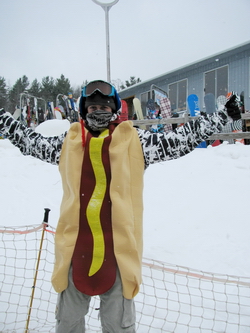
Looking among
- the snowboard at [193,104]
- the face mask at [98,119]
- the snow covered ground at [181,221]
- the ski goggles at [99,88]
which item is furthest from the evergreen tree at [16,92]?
the face mask at [98,119]

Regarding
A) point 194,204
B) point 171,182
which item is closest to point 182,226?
point 194,204

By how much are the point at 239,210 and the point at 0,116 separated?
3.64 meters

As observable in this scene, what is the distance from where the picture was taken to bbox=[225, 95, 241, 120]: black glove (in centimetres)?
137

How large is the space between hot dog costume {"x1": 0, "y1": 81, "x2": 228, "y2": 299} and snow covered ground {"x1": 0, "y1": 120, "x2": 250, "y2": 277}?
1.88 m

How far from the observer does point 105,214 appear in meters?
1.20

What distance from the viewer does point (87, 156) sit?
1.24 metres

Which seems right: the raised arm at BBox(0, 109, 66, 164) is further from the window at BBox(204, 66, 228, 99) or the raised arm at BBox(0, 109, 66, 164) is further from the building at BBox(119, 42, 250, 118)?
the window at BBox(204, 66, 228, 99)

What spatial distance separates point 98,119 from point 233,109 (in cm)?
77

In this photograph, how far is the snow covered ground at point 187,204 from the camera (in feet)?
9.74

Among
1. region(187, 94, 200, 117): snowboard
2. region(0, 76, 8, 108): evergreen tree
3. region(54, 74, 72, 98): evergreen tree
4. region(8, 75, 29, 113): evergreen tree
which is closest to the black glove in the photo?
region(187, 94, 200, 117): snowboard

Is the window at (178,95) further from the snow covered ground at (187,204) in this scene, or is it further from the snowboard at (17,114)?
the snowboard at (17,114)

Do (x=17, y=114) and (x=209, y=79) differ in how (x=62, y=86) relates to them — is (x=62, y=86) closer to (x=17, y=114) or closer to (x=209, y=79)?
(x=17, y=114)

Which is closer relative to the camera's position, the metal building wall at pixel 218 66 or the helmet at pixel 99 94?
the helmet at pixel 99 94

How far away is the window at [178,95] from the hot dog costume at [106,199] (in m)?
12.3
